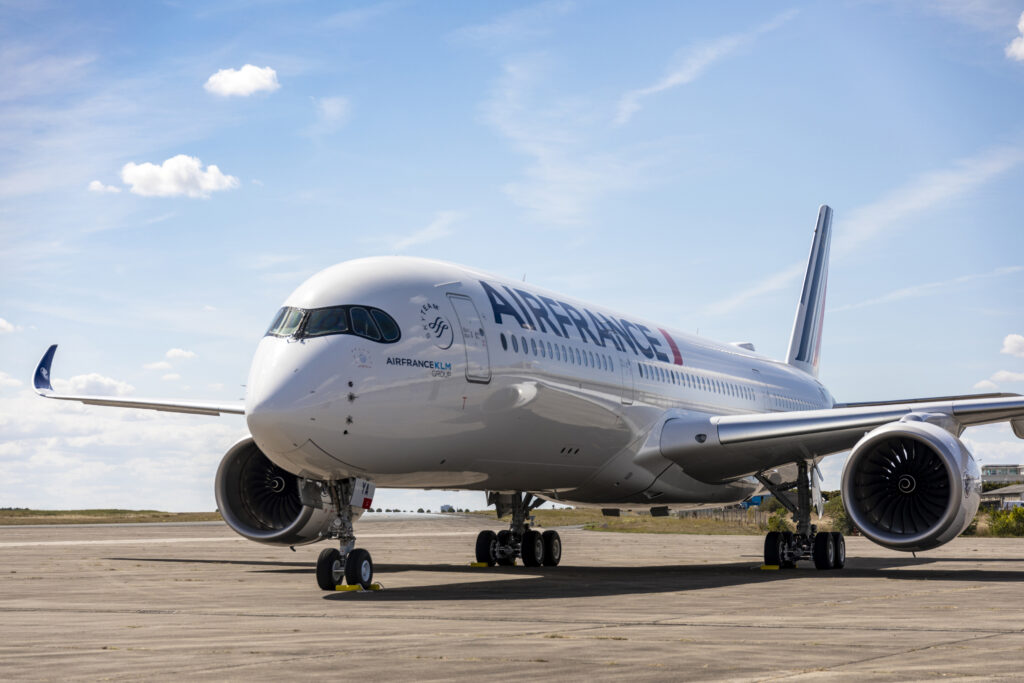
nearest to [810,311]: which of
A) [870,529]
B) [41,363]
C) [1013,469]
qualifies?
[870,529]

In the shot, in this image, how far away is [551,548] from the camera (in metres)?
20.1

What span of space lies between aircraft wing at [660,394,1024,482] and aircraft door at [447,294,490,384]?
556 centimetres

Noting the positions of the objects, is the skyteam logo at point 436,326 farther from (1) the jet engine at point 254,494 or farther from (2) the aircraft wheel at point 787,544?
(2) the aircraft wheel at point 787,544

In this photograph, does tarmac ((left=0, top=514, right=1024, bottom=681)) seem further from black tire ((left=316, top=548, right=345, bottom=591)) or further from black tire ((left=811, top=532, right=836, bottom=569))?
black tire ((left=811, top=532, right=836, bottom=569))

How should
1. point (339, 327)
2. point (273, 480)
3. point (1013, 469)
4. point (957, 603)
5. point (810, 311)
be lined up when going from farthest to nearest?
point (1013, 469)
point (810, 311)
point (273, 480)
point (339, 327)
point (957, 603)

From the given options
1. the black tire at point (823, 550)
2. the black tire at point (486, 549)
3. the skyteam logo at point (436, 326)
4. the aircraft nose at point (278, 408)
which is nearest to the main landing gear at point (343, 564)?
the aircraft nose at point (278, 408)

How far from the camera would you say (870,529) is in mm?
15438

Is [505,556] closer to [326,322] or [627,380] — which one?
[627,380]

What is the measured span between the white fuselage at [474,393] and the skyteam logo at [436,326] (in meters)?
0.02

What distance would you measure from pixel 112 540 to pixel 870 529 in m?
20.3

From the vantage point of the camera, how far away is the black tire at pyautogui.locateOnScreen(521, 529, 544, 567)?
19.9 metres

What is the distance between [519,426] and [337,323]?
132 inches

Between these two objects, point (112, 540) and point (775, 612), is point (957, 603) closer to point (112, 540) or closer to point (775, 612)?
point (775, 612)

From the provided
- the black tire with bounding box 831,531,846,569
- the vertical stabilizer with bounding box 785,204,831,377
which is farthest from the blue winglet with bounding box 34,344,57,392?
the vertical stabilizer with bounding box 785,204,831,377
